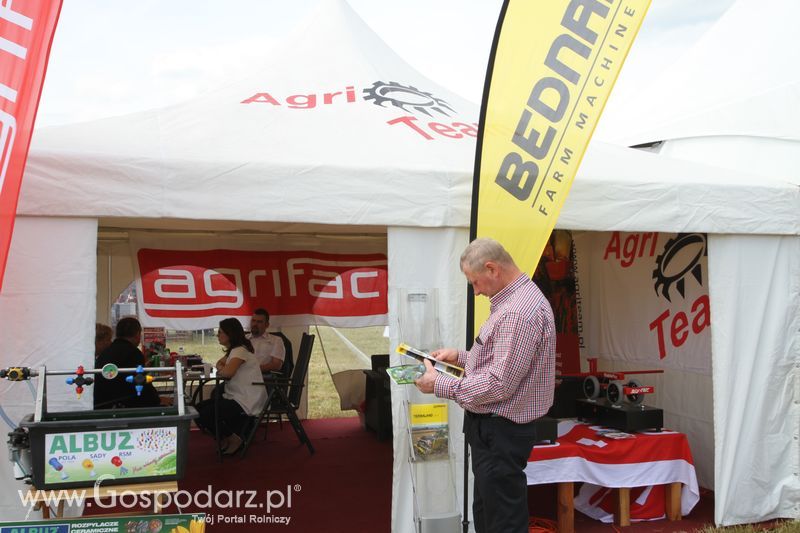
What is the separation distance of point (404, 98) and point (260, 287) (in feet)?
9.62

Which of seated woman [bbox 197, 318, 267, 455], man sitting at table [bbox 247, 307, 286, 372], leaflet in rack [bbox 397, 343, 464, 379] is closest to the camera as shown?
leaflet in rack [bbox 397, 343, 464, 379]

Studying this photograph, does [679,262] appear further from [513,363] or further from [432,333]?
[513,363]

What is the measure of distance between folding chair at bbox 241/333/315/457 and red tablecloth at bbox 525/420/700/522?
2.42m

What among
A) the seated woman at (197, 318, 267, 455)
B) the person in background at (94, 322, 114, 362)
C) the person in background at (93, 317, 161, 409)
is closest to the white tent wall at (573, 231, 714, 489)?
the seated woman at (197, 318, 267, 455)

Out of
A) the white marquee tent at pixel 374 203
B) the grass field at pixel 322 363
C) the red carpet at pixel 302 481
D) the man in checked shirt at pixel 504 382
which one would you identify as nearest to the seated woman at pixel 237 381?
the red carpet at pixel 302 481

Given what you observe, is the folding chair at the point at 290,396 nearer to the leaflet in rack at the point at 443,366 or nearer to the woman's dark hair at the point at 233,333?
the woman's dark hair at the point at 233,333

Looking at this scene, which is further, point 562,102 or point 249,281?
point 249,281

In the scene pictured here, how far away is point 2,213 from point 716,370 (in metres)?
3.64

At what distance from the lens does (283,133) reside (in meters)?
3.89

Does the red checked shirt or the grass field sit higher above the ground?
the red checked shirt

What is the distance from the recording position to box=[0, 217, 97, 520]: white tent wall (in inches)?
126

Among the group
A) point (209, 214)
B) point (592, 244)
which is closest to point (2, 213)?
point (209, 214)

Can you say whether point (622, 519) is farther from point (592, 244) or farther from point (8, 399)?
point (8, 399)

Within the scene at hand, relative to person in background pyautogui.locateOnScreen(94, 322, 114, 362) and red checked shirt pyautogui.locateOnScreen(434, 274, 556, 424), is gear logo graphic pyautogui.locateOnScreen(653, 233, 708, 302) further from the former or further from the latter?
person in background pyautogui.locateOnScreen(94, 322, 114, 362)
